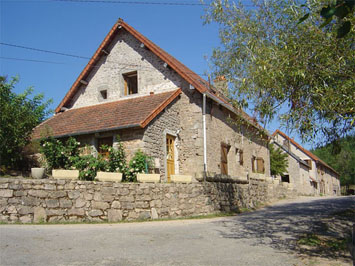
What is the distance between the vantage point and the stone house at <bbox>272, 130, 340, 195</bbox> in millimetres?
34688

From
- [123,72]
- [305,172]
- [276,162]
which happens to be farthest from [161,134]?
[305,172]

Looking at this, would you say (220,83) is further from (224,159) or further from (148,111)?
(224,159)

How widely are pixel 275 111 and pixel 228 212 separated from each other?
741cm

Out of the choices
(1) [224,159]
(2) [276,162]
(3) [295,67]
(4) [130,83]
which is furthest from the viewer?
(2) [276,162]

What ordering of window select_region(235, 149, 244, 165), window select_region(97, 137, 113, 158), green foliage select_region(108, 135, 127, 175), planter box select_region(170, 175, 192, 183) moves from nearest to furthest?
1. planter box select_region(170, 175, 192, 183)
2. green foliage select_region(108, 135, 127, 175)
3. window select_region(97, 137, 113, 158)
4. window select_region(235, 149, 244, 165)

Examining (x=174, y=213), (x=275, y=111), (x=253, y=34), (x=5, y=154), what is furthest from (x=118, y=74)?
(x=275, y=111)

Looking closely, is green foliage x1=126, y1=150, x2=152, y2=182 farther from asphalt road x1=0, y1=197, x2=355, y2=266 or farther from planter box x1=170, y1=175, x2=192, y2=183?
asphalt road x1=0, y1=197, x2=355, y2=266

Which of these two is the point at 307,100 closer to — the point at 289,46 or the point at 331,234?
the point at 289,46

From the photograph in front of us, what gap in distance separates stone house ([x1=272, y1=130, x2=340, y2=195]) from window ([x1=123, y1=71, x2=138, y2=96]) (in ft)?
55.1

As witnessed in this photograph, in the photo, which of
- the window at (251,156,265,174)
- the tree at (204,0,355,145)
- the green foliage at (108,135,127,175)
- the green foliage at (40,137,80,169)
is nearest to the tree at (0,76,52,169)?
the green foliage at (40,137,80,169)

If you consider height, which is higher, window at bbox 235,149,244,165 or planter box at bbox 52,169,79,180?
window at bbox 235,149,244,165

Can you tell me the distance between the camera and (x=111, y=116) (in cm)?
1394

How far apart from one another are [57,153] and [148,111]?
146 inches

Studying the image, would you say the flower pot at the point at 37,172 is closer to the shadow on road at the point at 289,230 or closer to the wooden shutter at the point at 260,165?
the shadow on road at the point at 289,230
